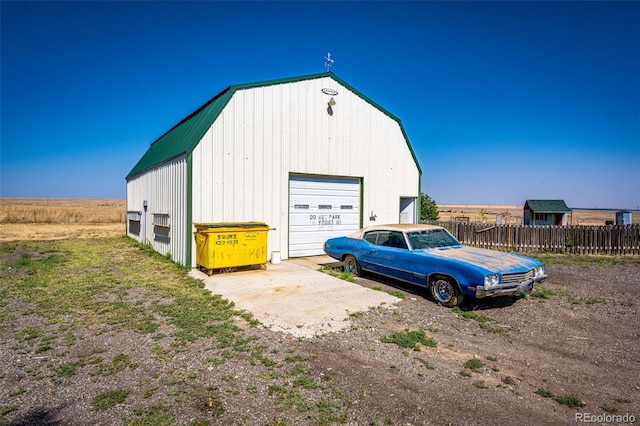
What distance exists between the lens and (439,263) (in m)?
6.66

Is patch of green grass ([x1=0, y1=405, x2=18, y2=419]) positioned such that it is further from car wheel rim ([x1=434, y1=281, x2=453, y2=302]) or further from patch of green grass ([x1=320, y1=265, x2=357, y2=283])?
patch of green grass ([x1=320, y1=265, x2=357, y2=283])

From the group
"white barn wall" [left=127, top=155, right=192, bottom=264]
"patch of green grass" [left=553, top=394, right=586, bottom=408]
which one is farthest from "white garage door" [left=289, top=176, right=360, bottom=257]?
"patch of green grass" [left=553, top=394, right=586, bottom=408]

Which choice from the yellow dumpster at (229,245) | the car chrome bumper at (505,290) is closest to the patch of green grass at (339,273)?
the yellow dumpster at (229,245)

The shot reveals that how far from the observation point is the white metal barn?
1019 cm

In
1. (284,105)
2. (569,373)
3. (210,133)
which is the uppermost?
(284,105)

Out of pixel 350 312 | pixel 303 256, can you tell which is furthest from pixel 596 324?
pixel 303 256

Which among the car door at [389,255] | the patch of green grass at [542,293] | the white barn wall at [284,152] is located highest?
the white barn wall at [284,152]

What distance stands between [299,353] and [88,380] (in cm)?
230

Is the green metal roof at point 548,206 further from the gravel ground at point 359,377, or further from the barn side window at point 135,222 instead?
the barn side window at point 135,222

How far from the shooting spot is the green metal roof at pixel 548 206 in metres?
27.4

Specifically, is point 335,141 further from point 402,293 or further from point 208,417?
point 208,417

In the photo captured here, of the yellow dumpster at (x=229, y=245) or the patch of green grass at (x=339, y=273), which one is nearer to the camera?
the patch of green grass at (x=339, y=273)

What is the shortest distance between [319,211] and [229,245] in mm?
4271

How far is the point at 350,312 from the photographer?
6.14 metres
